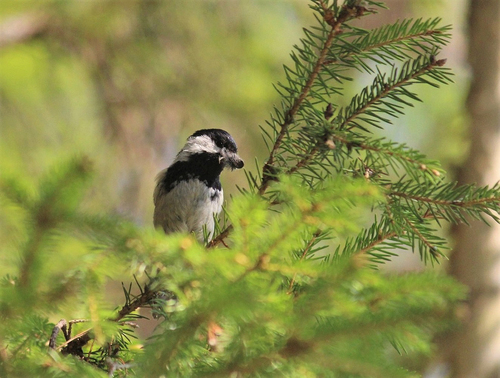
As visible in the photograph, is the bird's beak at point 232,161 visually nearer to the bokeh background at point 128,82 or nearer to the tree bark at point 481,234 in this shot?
the tree bark at point 481,234

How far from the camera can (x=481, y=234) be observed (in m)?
3.14

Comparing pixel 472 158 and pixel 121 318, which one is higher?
pixel 472 158

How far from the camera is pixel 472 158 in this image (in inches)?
129

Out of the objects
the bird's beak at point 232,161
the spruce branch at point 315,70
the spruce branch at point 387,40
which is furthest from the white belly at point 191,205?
the spruce branch at point 387,40

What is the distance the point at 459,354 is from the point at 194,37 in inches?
115

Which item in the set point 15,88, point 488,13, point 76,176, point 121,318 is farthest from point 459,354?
point 15,88

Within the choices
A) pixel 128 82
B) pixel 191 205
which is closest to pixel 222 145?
pixel 191 205

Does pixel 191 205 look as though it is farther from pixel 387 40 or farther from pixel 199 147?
pixel 387 40

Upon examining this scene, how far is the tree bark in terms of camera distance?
301 centimetres

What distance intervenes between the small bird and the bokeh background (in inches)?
51.3

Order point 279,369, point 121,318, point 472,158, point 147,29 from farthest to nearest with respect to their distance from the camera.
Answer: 1. point 147,29
2. point 472,158
3. point 121,318
4. point 279,369

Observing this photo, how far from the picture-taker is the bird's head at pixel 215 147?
8.87 ft

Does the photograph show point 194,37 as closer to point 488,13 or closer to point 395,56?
point 488,13

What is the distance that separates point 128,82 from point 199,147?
73.9 inches
